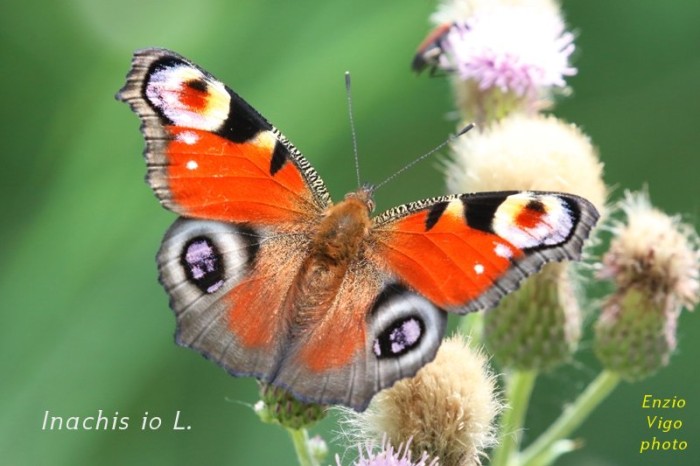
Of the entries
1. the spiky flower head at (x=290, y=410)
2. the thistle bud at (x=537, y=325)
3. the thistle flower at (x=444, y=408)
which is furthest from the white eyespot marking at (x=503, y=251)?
the thistle bud at (x=537, y=325)

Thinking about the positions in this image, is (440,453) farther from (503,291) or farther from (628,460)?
(628,460)

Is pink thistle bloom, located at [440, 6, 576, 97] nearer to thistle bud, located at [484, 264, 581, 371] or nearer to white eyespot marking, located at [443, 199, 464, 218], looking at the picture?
thistle bud, located at [484, 264, 581, 371]

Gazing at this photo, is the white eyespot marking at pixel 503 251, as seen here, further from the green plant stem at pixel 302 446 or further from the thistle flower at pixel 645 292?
the thistle flower at pixel 645 292

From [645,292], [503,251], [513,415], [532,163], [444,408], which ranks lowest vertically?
[444,408]

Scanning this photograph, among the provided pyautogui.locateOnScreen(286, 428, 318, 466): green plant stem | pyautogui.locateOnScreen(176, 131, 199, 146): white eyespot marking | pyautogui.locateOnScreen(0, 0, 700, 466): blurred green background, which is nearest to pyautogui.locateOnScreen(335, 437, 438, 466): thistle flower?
pyautogui.locateOnScreen(286, 428, 318, 466): green plant stem

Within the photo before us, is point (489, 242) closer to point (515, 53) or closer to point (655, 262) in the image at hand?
point (655, 262)

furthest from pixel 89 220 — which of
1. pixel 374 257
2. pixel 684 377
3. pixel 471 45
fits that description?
pixel 684 377

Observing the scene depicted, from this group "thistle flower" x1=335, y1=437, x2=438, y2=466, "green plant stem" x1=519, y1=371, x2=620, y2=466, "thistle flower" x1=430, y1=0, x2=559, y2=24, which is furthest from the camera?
"thistle flower" x1=430, y1=0, x2=559, y2=24

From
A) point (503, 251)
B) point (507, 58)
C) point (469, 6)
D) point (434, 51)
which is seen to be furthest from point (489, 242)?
point (469, 6)
